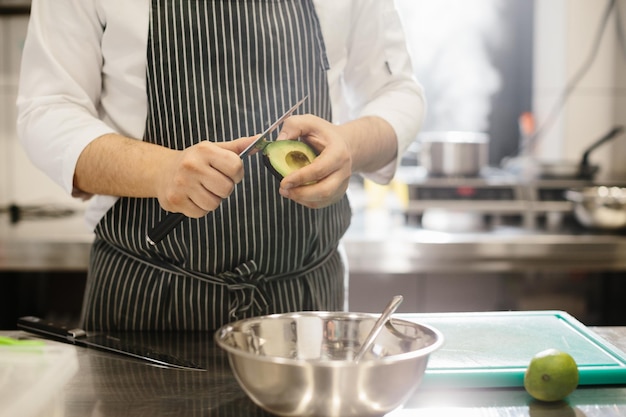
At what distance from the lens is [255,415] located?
0.71 m

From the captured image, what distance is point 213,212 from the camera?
41.4 inches

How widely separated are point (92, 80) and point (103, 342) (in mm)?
400

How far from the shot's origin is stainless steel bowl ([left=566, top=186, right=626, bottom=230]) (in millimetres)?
1986

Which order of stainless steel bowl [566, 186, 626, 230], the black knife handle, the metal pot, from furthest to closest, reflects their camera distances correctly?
the metal pot, stainless steel bowl [566, 186, 626, 230], the black knife handle

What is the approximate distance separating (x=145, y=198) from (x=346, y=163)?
343 millimetres

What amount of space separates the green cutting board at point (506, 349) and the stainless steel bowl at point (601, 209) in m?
1.04

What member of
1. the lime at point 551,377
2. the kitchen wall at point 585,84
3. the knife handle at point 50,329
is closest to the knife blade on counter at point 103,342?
the knife handle at point 50,329

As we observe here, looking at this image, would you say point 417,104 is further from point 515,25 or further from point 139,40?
point 515,25

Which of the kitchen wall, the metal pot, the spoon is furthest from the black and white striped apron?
the kitchen wall

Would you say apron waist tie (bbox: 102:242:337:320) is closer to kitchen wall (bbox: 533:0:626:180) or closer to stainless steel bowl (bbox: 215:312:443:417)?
stainless steel bowl (bbox: 215:312:443:417)

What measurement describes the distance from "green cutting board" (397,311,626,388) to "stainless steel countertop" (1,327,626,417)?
1cm

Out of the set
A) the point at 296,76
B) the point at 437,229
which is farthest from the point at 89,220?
the point at 437,229

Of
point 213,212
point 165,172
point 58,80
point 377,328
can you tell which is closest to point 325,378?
point 377,328

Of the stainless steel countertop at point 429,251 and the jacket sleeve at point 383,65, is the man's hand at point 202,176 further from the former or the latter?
the stainless steel countertop at point 429,251
